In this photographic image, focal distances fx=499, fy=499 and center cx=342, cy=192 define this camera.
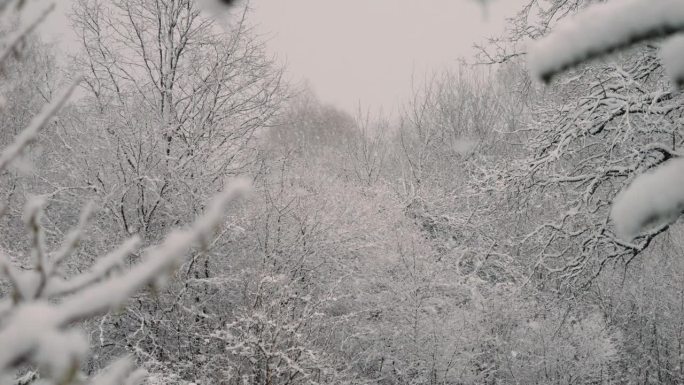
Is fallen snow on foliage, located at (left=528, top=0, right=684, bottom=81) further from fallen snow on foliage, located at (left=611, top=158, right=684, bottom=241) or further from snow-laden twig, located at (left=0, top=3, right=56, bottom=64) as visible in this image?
snow-laden twig, located at (left=0, top=3, right=56, bottom=64)

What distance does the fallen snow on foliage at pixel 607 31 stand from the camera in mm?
859

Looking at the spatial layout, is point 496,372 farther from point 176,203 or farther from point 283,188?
point 176,203

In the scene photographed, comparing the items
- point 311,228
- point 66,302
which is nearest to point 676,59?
point 66,302

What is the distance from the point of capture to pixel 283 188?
9.15m

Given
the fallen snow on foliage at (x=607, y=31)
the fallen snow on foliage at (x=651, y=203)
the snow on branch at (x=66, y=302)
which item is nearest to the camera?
the snow on branch at (x=66, y=302)

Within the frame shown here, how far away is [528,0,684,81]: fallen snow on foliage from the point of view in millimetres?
859

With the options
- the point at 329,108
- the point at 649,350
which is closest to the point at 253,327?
the point at 649,350

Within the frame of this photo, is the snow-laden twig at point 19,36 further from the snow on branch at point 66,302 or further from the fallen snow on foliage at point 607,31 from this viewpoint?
the fallen snow on foliage at point 607,31

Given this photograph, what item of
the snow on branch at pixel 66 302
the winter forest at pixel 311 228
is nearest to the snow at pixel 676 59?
the snow on branch at pixel 66 302

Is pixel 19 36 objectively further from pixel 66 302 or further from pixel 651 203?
pixel 651 203

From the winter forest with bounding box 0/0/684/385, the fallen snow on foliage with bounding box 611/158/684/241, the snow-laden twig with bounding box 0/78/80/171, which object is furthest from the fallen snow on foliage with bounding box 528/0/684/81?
the winter forest with bounding box 0/0/684/385

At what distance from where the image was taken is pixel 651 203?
1005 millimetres

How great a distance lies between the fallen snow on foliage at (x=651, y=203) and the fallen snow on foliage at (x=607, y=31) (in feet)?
1.02

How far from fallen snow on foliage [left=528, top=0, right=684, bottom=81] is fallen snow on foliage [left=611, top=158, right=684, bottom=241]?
312 mm
